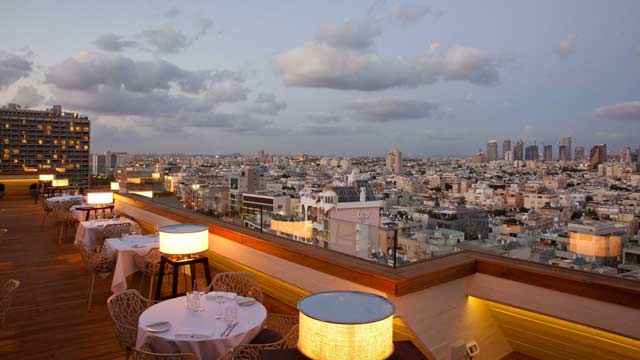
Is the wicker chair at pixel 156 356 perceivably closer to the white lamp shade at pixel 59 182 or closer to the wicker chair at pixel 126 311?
the wicker chair at pixel 126 311

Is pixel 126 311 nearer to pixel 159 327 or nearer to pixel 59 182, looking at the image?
pixel 159 327

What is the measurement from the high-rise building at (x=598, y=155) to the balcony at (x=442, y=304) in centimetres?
253

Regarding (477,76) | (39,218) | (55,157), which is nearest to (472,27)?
(477,76)

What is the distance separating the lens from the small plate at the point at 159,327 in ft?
7.72

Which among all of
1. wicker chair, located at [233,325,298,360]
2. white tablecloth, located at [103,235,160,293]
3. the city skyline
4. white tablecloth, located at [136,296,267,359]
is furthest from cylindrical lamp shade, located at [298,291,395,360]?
the city skyline

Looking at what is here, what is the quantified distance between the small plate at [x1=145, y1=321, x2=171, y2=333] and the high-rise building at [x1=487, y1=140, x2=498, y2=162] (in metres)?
12.7

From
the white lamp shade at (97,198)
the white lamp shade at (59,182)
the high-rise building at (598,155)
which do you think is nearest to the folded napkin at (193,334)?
the high-rise building at (598,155)

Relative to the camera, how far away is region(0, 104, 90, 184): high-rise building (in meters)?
36.5

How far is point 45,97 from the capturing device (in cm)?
2064

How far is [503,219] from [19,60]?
21.3 metres

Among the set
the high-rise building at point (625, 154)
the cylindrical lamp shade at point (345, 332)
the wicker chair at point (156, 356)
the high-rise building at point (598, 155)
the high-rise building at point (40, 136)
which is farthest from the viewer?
the high-rise building at point (40, 136)

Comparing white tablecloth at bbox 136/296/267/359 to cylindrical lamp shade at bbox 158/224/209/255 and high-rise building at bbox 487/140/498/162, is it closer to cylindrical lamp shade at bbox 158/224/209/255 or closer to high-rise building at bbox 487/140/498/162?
cylindrical lamp shade at bbox 158/224/209/255

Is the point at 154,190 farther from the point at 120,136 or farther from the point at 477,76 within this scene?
the point at 120,136

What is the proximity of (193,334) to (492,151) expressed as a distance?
14.3m
